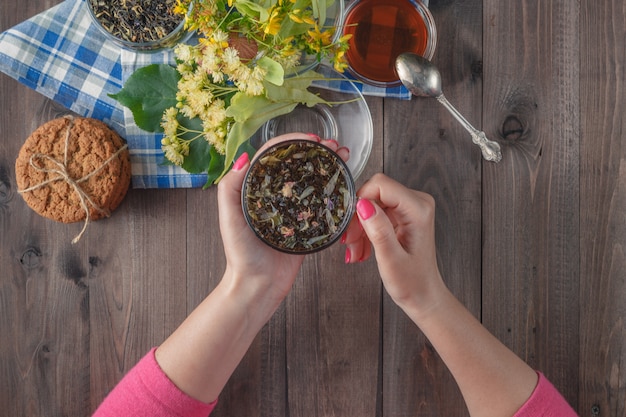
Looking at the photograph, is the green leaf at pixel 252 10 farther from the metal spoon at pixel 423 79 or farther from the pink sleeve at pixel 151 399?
the pink sleeve at pixel 151 399

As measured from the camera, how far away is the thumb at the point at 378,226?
782 mm

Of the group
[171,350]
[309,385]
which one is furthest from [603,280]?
[171,350]

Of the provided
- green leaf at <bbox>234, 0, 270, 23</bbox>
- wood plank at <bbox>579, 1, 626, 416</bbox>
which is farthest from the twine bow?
wood plank at <bbox>579, 1, 626, 416</bbox>

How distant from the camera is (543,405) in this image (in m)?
0.91

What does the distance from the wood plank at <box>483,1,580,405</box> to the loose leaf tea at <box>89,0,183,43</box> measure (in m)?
0.58

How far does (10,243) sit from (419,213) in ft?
2.51

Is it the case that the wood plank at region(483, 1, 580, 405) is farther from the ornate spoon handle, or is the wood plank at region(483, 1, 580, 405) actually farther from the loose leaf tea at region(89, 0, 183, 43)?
the loose leaf tea at region(89, 0, 183, 43)

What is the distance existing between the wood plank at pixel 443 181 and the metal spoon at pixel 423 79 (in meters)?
0.05

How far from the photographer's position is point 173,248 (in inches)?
41.9

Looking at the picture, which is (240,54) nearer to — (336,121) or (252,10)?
(252,10)

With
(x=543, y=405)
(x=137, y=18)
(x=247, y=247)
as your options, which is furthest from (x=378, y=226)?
(x=137, y=18)

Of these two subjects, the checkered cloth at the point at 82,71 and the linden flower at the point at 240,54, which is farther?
the checkered cloth at the point at 82,71

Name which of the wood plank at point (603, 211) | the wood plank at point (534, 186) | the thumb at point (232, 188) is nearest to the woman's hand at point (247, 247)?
the thumb at point (232, 188)

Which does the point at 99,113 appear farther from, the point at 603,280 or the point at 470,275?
the point at 603,280
